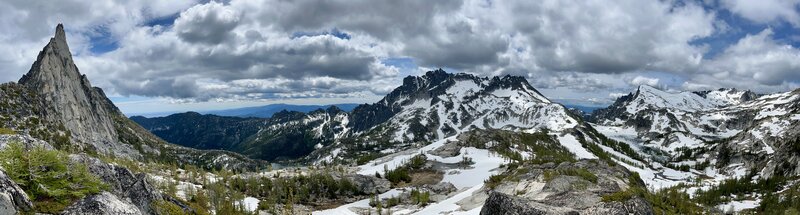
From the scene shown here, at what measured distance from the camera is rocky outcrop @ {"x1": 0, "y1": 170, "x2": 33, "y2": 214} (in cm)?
684

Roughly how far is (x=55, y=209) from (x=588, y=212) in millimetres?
12512

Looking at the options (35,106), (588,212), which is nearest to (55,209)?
(588,212)

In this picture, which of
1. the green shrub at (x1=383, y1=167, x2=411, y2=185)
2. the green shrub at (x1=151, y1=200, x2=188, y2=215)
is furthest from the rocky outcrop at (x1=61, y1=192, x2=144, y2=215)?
the green shrub at (x1=383, y1=167, x2=411, y2=185)

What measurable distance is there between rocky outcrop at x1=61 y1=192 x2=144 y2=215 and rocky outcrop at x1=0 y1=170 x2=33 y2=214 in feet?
2.01

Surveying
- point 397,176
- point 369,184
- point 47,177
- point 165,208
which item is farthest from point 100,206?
point 397,176

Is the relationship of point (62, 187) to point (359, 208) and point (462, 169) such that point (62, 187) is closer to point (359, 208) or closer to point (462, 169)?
point (359, 208)

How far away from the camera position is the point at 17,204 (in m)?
7.21

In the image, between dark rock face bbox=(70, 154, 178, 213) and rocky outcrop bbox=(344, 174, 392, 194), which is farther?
rocky outcrop bbox=(344, 174, 392, 194)

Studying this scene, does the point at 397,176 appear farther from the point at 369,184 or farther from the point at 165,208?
the point at 165,208

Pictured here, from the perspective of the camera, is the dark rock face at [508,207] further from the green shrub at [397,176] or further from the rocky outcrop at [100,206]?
the green shrub at [397,176]

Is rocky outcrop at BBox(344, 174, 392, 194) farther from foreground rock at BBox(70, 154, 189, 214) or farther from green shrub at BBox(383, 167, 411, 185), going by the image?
foreground rock at BBox(70, 154, 189, 214)

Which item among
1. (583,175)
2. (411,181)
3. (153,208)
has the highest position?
(153,208)

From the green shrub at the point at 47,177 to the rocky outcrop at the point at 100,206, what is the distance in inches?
6.0

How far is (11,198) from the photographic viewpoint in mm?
7031
